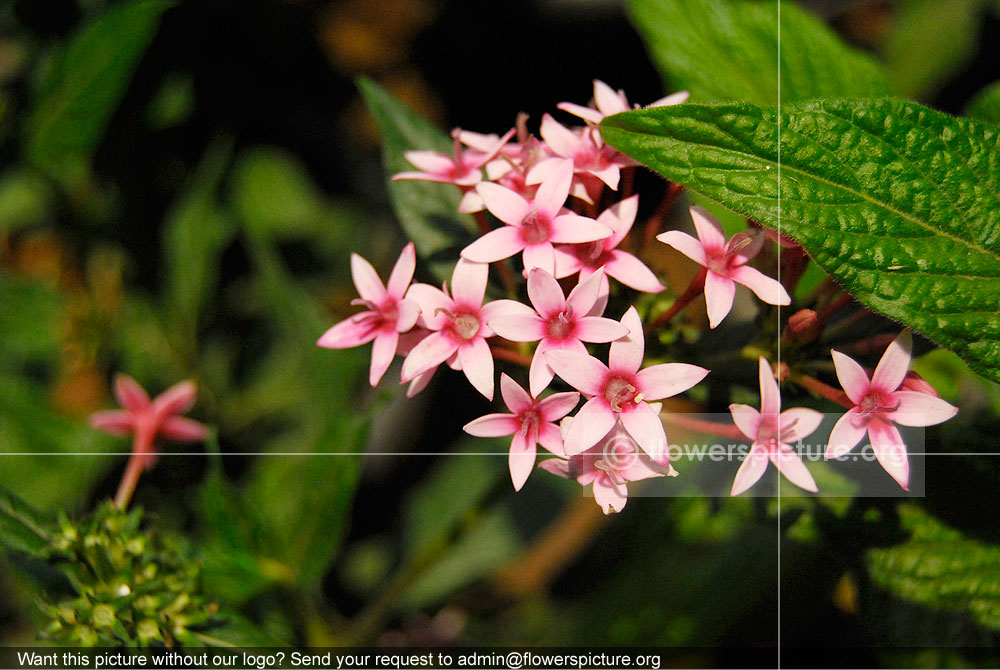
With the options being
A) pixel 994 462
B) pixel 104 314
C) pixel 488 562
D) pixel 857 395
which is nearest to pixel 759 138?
pixel 857 395

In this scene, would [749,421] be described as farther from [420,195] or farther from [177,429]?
[177,429]

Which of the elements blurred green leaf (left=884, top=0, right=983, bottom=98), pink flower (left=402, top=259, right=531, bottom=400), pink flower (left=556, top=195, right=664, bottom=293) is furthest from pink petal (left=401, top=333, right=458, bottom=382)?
blurred green leaf (left=884, top=0, right=983, bottom=98)

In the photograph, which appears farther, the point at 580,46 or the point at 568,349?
the point at 580,46

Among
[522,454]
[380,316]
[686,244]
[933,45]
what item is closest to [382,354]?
[380,316]

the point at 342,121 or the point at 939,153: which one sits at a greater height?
the point at 939,153

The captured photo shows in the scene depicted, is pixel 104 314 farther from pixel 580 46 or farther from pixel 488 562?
pixel 580 46

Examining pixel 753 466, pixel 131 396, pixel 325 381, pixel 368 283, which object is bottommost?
pixel 325 381

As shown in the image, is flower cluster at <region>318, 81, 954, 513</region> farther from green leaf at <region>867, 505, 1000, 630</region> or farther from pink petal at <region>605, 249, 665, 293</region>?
green leaf at <region>867, 505, 1000, 630</region>
